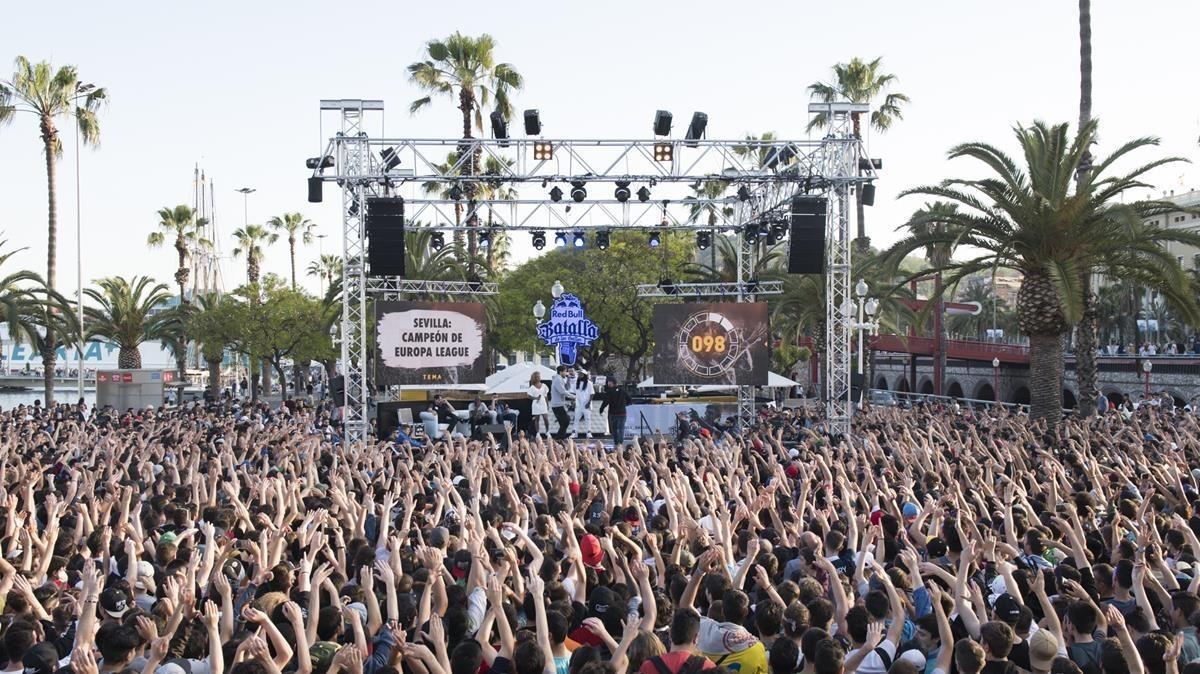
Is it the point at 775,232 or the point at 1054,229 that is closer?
the point at 1054,229

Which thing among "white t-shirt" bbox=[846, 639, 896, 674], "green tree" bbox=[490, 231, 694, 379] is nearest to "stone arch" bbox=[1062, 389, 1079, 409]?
"green tree" bbox=[490, 231, 694, 379]

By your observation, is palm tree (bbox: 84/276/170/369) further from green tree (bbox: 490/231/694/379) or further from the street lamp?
the street lamp

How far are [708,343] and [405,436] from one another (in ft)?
22.7

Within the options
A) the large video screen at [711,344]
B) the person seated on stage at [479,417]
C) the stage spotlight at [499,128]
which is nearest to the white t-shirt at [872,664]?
the stage spotlight at [499,128]

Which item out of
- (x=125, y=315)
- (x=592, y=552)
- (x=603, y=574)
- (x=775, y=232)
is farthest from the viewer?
(x=125, y=315)

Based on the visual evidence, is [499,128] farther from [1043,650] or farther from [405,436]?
[1043,650]

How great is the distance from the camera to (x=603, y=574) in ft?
24.2

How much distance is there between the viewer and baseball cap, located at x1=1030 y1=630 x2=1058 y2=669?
17.0 feet

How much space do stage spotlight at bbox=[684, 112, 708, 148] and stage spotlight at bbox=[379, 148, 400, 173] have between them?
223 inches

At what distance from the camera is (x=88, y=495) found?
10.6 m

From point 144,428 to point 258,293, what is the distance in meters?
23.8

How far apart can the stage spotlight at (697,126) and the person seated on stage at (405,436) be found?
7787mm

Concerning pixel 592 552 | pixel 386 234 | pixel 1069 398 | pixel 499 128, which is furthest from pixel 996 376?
pixel 592 552

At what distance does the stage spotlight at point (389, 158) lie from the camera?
21.3m
